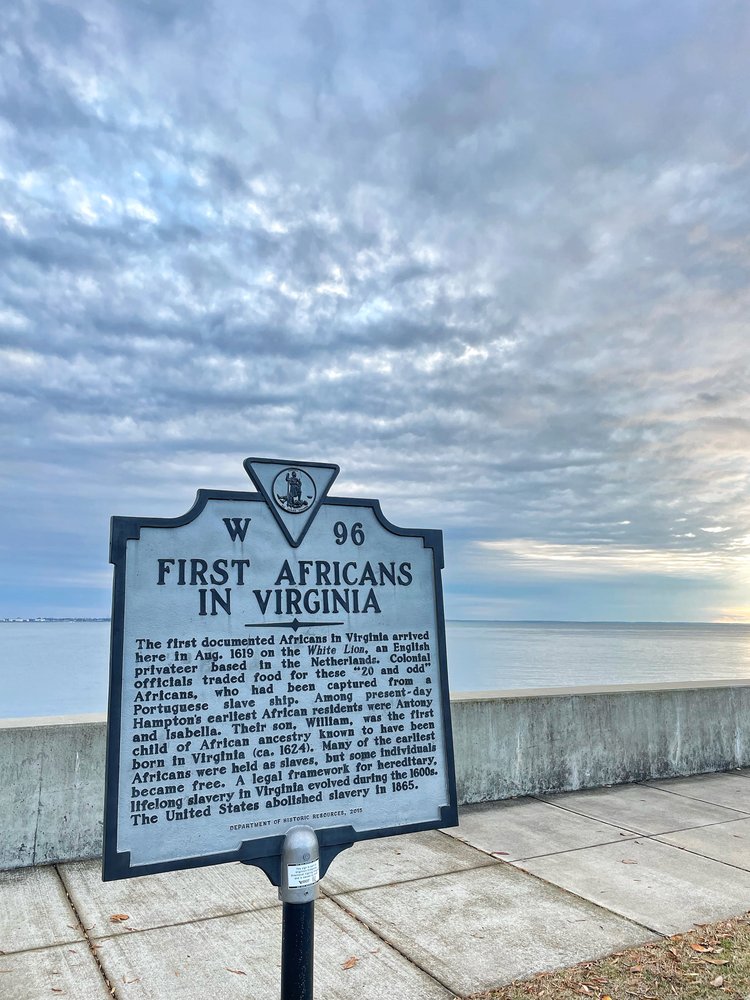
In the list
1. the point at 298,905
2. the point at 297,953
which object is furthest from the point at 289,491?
the point at 297,953

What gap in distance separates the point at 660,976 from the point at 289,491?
2.92 metres

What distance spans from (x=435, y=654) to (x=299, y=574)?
31.0 inches

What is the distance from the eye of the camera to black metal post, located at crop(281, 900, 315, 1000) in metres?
3.13

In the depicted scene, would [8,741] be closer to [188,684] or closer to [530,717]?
[188,684]

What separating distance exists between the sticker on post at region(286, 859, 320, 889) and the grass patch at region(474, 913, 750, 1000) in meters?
1.15

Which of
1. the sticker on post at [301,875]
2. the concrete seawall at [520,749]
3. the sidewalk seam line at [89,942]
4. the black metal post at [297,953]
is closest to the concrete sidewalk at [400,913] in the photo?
the sidewalk seam line at [89,942]

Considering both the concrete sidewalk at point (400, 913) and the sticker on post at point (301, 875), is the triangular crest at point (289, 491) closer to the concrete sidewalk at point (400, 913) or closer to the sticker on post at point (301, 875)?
the sticker on post at point (301, 875)

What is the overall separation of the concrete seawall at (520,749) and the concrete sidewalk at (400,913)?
33 centimetres

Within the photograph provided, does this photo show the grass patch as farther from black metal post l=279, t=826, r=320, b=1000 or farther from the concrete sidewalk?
black metal post l=279, t=826, r=320, b=1000

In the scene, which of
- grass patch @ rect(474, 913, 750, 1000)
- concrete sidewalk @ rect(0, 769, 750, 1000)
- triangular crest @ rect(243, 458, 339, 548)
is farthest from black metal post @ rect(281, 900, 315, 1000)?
triangular crest @ rect(243, 458, 339, 548)

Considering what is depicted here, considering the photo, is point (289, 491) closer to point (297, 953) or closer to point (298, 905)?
point (298, 905)

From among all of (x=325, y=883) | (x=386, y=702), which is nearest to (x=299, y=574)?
(x=386, y=702)

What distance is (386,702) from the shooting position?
11.6ft

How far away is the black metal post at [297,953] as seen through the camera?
3.13m
